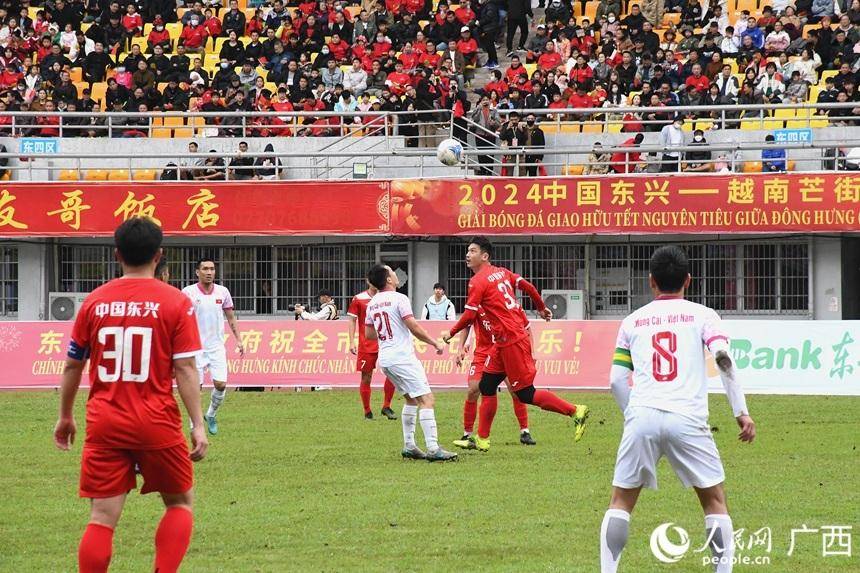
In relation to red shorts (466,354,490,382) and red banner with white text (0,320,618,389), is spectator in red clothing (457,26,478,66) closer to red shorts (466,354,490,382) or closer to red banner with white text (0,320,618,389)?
A: red banner with white text (0,320,618,389)

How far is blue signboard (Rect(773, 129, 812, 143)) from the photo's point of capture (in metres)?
29.1

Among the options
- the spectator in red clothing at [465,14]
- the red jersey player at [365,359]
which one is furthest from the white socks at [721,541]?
the spectator in red clothing at [465,14]

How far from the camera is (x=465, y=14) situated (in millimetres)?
36781

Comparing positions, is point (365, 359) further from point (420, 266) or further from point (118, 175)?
point (118, 175)

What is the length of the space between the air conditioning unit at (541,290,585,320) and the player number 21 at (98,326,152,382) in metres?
24.1

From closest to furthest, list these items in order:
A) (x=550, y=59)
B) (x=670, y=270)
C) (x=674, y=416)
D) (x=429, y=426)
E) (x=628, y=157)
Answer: (x=674, y=416) < (x=670, y=270) < (x=429, y=426) < (x=628, y=157) < (x=550, y=59)

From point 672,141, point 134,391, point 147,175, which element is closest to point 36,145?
point 147,175

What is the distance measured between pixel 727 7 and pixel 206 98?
13.5m

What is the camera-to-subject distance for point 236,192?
3119cm

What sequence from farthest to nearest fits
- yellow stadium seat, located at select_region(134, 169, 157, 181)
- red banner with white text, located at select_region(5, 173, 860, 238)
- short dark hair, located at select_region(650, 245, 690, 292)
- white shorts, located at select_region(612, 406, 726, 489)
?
yellow stadium seat, located at select_region(134, 169, 157, 181) → red banner with white text, located at select_region(5, 173, 860, 238) → short dark hair, located at select_region(650, 245, 690, 292) → white shorts, located at select_region(612, 406, 726, 489)

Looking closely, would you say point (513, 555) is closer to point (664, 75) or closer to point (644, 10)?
point (664, 75)

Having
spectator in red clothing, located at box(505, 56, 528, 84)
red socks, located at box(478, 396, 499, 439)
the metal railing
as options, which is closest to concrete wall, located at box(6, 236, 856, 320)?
the metal railing

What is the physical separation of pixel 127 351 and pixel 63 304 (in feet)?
84.2

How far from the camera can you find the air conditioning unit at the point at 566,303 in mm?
31359
